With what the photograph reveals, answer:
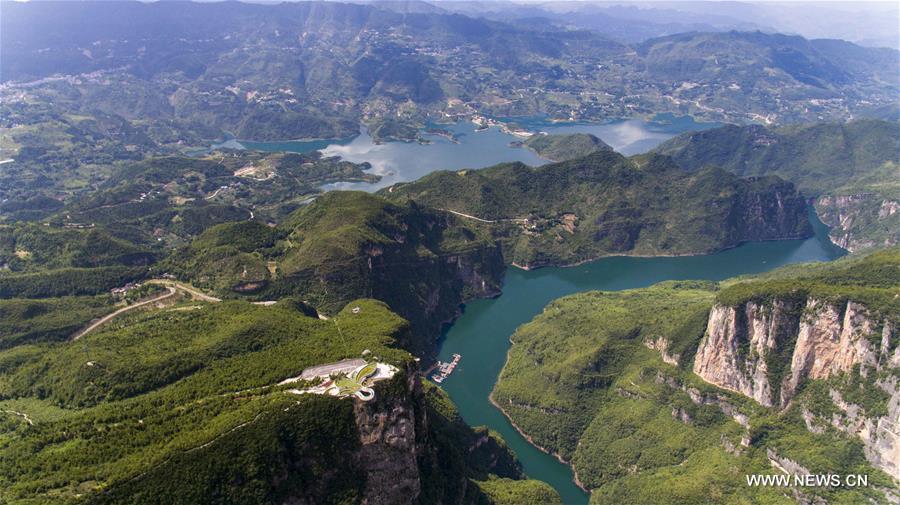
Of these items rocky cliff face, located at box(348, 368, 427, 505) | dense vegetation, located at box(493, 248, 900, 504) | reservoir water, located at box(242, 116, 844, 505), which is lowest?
reservoir water, located at box(242, 116, 844, 505)

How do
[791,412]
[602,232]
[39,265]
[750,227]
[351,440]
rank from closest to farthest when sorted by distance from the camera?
1. [351,440]
2. [791,412]
3. [39,265]
4. [602,232]
5. [750,227]

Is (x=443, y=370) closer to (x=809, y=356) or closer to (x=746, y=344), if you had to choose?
(x=746, y=344)

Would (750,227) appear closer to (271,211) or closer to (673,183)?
(673,183)

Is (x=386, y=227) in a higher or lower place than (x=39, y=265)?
higher

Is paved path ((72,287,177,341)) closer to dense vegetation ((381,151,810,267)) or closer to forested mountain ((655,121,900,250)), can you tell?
dense vegetation ((381,151,810,267))

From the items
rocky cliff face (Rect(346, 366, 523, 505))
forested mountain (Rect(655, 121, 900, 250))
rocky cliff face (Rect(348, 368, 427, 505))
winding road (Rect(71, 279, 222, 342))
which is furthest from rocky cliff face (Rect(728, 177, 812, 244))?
rocky cliff face (Rect(348, 368, 427, 505))

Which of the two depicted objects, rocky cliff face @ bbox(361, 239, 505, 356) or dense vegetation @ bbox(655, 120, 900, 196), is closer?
rocky cliff face @ bbox(361, 239, 505, 356)

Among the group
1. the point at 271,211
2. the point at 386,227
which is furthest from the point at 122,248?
the point at 271,211
